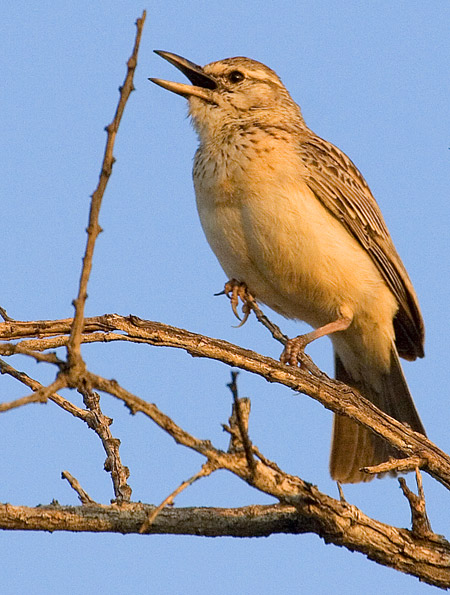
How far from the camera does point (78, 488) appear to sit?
4.15m

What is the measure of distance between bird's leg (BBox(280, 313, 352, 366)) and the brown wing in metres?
0.47

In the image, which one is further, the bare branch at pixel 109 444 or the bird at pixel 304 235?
the bird at pixel 304 235

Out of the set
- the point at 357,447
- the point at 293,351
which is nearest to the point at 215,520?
the point at 293,351

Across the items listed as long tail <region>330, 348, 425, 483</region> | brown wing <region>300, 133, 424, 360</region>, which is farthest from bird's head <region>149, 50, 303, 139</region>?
long tail <region>330, 348, 425, 483</region>

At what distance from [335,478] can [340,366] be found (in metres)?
0.90

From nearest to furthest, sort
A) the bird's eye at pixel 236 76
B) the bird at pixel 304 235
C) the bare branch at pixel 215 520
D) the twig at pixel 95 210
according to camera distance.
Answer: the twig at pixel 95 210, the bare branch at pixel 215 520, the bird at pixel 304 235, the bird's eye at pixel 236 76

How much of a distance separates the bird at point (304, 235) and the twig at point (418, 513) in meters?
1.61

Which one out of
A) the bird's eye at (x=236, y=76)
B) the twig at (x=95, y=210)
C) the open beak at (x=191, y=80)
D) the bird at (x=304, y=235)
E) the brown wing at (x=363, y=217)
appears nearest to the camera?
the twig at (x=95, y=210)

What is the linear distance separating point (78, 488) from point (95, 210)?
1.70 metres

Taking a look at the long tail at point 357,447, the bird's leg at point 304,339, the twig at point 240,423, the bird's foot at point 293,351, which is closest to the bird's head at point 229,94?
the bird's leg at point 304,339

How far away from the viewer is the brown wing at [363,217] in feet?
20.4

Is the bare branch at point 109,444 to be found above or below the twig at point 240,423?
above

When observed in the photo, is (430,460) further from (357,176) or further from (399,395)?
(357,176)

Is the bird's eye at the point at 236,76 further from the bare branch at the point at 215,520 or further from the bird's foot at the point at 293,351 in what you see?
the bare branch at the point at 215,520
